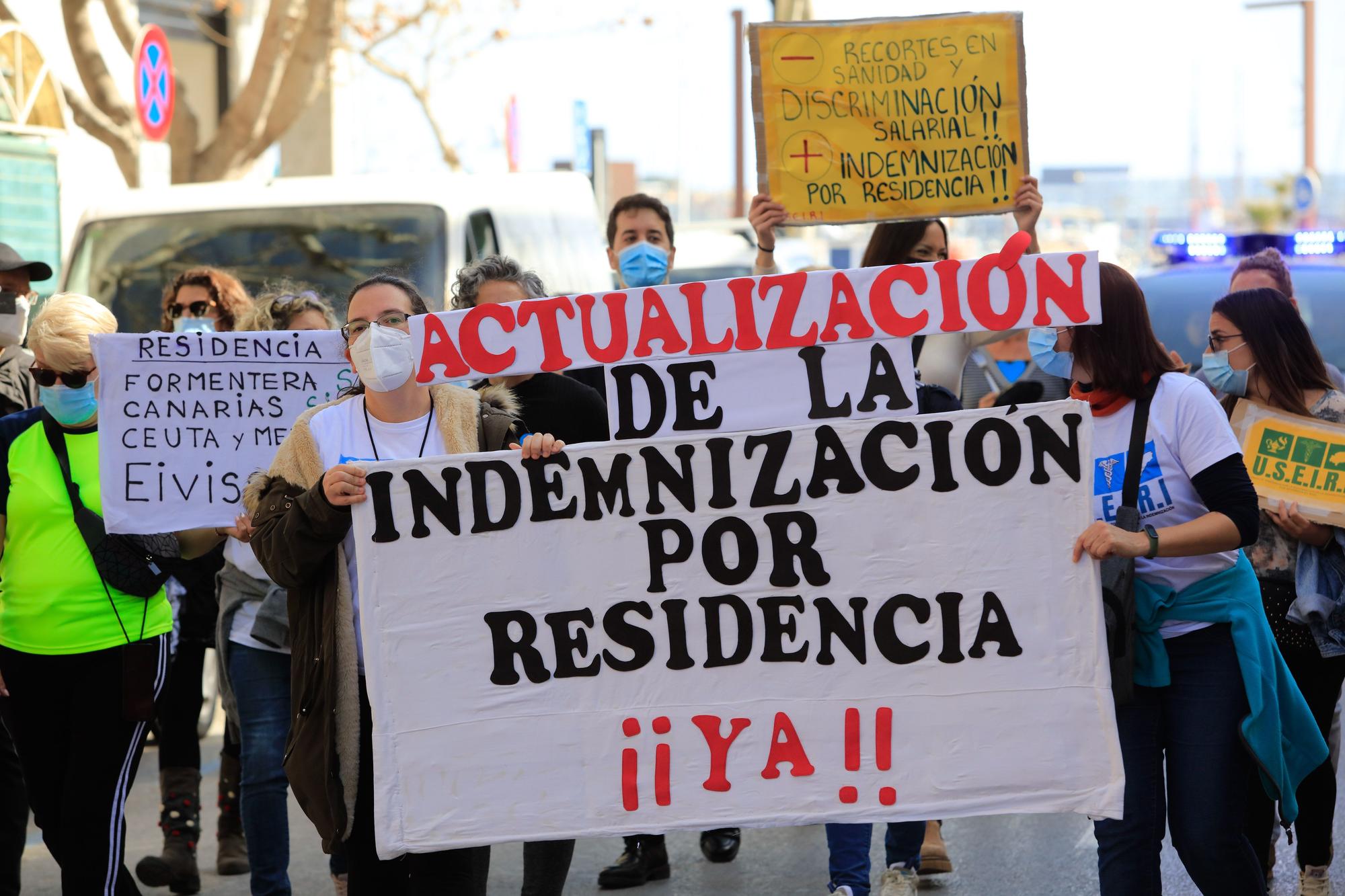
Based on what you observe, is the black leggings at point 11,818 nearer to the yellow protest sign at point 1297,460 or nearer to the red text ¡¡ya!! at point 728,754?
the red text ¡¡ya!! at point 728,754

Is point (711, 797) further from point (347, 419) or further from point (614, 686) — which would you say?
point (347, 419)

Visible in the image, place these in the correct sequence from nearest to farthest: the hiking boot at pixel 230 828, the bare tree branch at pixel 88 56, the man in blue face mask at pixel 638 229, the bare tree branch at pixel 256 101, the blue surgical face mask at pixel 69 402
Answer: the blue surgical face mask at pixel 69 402 < the hiking boot at pixel 230 828 < the man in blue face mask at pixel 638 229 < the bare tree branch at pixel 88 56 < the bare tree branch at pixel 256 101

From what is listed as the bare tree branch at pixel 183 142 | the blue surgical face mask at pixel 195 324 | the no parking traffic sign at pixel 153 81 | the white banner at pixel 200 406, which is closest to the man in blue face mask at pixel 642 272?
the white banner at pixel 200 406

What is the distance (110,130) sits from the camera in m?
12.8

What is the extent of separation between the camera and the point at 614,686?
395 cm

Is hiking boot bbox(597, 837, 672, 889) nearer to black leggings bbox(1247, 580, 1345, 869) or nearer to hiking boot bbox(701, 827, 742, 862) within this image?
hiking boot bbox(701, 827, 742, 862)

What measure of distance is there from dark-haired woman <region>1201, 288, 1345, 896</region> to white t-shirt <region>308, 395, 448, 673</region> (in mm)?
2394

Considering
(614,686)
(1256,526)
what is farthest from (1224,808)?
(614,686)

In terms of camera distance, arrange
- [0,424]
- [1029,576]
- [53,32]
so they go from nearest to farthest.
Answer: [1029,576] → [0,424] → [53,32]

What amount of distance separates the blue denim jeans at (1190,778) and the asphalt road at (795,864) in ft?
5.17

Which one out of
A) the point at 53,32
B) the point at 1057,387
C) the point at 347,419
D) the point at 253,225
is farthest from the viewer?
the point at 53,32

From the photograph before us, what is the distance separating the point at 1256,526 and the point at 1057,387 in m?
3.10

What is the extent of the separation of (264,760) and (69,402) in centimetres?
116

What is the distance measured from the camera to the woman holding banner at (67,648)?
14.9ft
